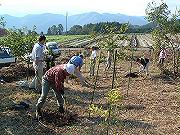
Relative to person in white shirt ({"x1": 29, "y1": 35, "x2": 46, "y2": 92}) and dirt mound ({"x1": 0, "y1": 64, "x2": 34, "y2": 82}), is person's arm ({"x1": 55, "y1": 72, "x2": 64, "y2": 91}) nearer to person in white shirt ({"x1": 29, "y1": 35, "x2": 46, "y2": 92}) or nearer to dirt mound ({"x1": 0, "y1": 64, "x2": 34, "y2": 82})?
person in white shirt ({"x1": 29, "y1": 35, "x2": 46, "y2": 92})

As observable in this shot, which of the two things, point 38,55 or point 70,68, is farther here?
point 38,55

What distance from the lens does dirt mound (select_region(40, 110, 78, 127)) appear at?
9.62 meters

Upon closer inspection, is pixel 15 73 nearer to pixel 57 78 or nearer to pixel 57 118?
pixel 57 118

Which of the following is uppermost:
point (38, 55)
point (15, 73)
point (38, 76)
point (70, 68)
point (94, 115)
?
point (70, 68)

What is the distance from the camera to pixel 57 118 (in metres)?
9.94

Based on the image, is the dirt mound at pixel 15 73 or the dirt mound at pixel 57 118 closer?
the dirt mound at pixel 57 118

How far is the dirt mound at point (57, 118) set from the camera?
31.6 ft

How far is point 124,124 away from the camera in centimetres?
987

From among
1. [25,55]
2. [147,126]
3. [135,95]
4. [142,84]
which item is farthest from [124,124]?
[25,55]

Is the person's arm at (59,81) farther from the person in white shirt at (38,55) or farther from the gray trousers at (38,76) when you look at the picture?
the gray trousers at (38,76)

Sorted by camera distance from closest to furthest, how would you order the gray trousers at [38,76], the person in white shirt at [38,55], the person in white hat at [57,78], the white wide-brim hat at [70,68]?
the white wide-brim hat at [70,68] → the person in white hat at [57,78] → the person in white shirt at [38,55] → the gray trousers at [38,76]

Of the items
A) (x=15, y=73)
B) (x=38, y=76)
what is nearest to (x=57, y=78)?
(x=38, y=76)

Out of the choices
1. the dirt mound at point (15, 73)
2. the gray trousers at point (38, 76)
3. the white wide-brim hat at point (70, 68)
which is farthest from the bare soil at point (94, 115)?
the dirt mound at point (15, 73)

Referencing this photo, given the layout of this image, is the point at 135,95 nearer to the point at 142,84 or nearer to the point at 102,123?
the point at 142,84
